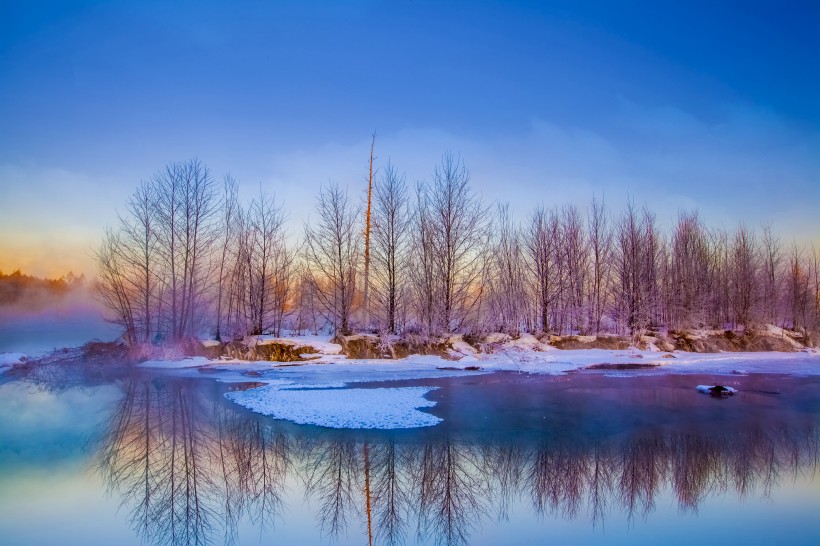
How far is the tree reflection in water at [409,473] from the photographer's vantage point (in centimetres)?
598

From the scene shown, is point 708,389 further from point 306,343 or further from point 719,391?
point 306,343

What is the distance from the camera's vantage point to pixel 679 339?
2789cm

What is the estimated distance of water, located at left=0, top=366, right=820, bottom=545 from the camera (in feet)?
18.3

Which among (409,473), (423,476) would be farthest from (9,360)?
(423,476)

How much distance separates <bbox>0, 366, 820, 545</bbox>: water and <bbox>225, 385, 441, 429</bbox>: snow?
1.53ft

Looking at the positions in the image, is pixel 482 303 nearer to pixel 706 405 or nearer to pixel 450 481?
pixel 706 405

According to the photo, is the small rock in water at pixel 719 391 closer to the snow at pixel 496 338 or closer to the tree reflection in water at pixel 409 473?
the tree reflection in water at pixel 409 473

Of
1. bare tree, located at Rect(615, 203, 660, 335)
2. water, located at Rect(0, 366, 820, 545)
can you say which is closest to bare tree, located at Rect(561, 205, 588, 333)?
bare tree, located at Rect(615, 203, 660, 335)

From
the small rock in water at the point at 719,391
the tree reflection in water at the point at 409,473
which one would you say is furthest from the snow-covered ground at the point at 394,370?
the small rock in water at the point at 719,391

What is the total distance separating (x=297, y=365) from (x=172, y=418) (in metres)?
9.17

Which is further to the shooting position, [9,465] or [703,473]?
[9,465]

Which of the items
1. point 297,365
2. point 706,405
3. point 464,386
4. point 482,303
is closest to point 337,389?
point 464,386

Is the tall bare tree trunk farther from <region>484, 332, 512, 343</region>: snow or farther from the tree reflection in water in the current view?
the tree reflection in water

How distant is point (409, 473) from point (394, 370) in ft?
39.5
